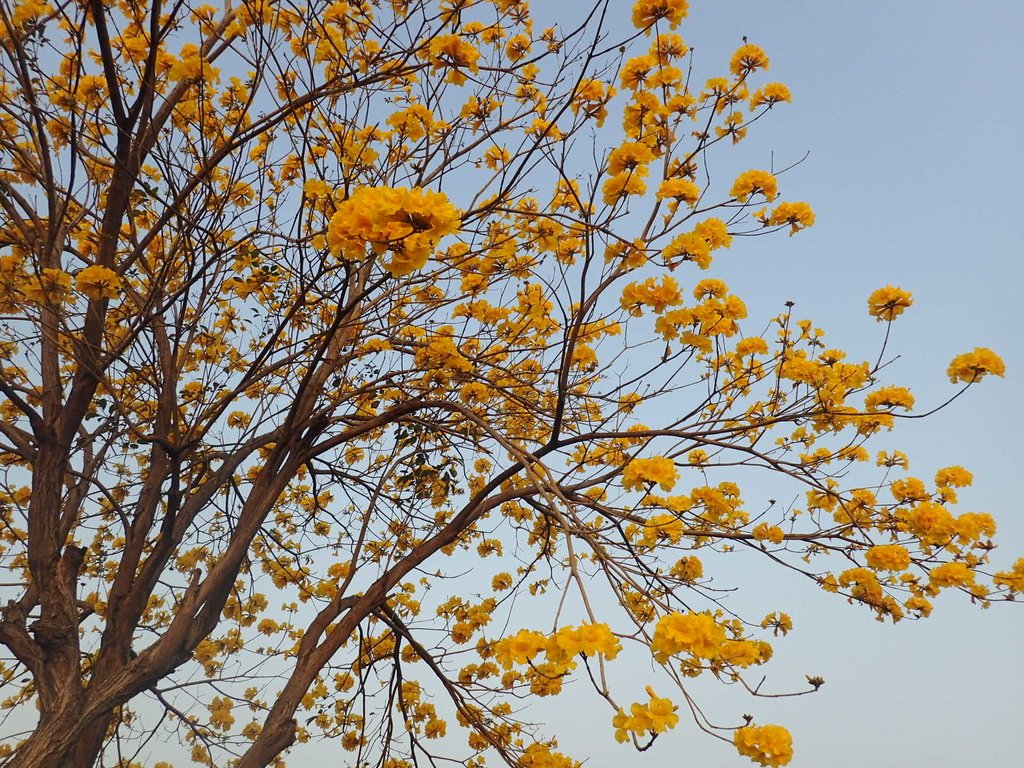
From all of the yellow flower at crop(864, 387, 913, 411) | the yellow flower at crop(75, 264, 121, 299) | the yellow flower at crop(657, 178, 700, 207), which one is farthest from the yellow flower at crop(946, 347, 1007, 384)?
the yellow flower at crop(75, 264, 121, 299)

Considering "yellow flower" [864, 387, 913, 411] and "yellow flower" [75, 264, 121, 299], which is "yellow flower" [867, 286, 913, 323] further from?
"yellow flower" [75, 264, 121, 299]

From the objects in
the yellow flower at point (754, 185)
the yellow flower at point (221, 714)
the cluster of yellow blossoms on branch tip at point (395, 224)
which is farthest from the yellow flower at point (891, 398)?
the yellow flower at point (221, 714)

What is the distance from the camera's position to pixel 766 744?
165 centimetres

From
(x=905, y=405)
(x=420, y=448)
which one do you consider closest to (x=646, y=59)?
(x=905, y=405)

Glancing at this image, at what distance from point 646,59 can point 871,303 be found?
1402mm

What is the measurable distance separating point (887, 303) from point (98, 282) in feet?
10.6

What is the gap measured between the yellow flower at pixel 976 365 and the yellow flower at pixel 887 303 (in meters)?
0.29

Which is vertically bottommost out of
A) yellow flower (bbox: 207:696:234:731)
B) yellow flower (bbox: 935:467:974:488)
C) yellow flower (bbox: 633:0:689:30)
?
yellow flower (bbox: 207:696:234:731)

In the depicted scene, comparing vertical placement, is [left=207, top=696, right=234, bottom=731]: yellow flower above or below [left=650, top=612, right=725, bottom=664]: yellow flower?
above

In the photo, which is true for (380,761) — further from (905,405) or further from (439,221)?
(439,221)

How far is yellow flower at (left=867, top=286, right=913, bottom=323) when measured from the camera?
282 cm

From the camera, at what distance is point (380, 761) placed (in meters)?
3.96

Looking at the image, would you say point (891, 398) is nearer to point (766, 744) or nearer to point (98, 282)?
point (766, 744)

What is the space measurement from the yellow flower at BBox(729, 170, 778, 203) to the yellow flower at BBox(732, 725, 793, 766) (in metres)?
1.98
